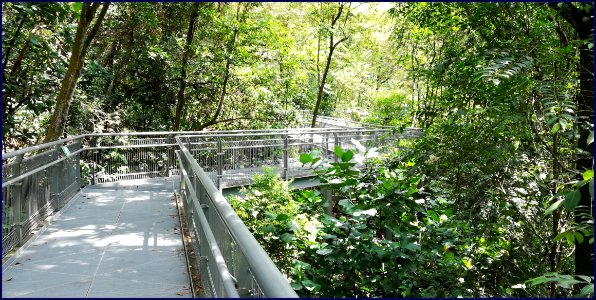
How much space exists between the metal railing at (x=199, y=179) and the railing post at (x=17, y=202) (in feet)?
0.04

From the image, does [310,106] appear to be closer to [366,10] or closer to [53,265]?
[366,10]

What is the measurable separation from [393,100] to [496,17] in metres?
17.4

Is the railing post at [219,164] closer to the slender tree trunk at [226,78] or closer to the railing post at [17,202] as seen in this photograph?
the railing post at [17,202]

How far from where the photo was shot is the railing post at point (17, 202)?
551cm

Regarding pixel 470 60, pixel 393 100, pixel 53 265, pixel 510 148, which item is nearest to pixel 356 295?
pixel 510 148

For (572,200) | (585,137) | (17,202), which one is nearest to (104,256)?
(17,202)

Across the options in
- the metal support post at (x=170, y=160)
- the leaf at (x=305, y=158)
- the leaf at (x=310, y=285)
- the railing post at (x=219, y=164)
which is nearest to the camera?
the leaf at (x=305, y=158)

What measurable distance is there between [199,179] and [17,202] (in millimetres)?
2539

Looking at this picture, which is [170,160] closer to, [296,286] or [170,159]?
[170,159]

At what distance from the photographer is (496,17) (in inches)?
205

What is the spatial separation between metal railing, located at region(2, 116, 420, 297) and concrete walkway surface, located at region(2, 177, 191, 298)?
0.97ft

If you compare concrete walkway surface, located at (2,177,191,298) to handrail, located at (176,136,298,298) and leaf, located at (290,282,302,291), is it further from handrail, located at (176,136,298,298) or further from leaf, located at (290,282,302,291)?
handrail, located at (176,136,298,298)

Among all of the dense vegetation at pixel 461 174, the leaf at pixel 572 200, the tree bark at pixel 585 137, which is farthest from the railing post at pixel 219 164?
the leaf at pixel 572 200

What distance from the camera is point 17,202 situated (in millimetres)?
5645
